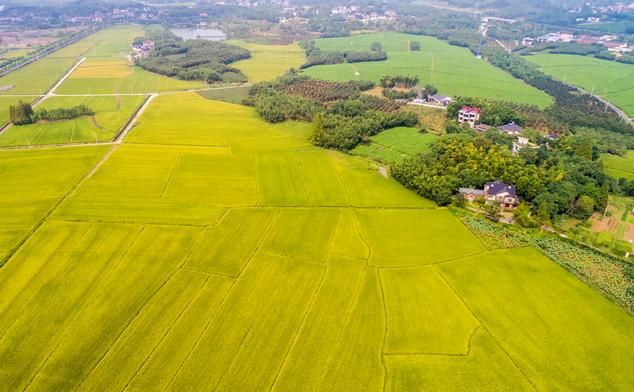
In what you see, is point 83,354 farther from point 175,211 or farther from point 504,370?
point 504,370

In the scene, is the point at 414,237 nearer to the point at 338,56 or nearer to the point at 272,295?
the point at 272,295

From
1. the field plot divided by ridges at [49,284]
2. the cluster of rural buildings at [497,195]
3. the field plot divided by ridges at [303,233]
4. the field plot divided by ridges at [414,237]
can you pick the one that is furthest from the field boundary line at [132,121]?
the cluster of rural buildings at [497,195]

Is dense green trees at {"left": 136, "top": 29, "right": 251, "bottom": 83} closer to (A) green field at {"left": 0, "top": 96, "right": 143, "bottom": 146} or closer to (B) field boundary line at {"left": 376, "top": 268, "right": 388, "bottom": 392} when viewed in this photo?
(A) green field at {"left": 0, "top": 96, "right": 143, "bottom": 146}

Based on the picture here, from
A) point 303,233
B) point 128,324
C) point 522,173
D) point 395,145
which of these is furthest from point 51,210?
point 522,173

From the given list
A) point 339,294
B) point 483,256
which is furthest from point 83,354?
point 483,256

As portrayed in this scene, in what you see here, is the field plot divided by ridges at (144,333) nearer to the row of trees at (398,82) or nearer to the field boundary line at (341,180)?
the field boundary line at (341,180)

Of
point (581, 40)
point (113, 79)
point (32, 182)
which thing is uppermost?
point (581, 40)
